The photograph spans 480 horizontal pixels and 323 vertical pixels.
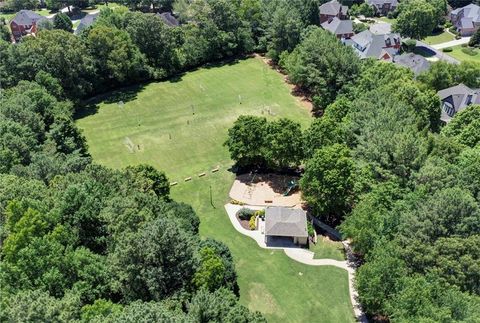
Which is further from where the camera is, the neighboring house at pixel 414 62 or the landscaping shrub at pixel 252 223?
the neighboring house at pixel 414 62

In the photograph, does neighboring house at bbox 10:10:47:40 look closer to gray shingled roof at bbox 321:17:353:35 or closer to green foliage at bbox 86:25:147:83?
green foliage at bbox 86:25:147:83

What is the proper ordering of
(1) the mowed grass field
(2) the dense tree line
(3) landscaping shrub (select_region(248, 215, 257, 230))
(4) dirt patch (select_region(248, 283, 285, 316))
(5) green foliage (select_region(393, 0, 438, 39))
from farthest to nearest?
(5) green foliage (select_region(393, 0, 438, 39)) → (3) landscaping shrub (select_region(248, 215, 257, 230)) → (1) the mowed grass field → (4) dirt patch (select_region(248, 283, 285, 316)) → (2) the dense tree line

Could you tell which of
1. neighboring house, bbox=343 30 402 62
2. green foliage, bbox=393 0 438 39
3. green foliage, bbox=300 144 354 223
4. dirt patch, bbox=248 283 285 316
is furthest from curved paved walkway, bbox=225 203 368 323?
green foliage, bbox=393 0 438 39

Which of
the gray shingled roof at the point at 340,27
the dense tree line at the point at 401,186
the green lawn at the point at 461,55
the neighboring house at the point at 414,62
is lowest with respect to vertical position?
the green lawn at the point at 461,55

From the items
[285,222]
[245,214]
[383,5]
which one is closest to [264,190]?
[245,214]

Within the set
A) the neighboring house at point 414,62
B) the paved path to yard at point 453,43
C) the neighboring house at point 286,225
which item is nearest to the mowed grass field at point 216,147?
the neighboring house at point 286,225

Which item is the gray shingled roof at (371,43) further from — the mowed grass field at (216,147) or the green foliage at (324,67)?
the mowed grass field at (216,147)

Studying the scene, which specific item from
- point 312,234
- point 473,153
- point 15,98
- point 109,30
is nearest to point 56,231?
point 312,234

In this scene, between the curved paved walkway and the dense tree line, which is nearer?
the dense tree line
